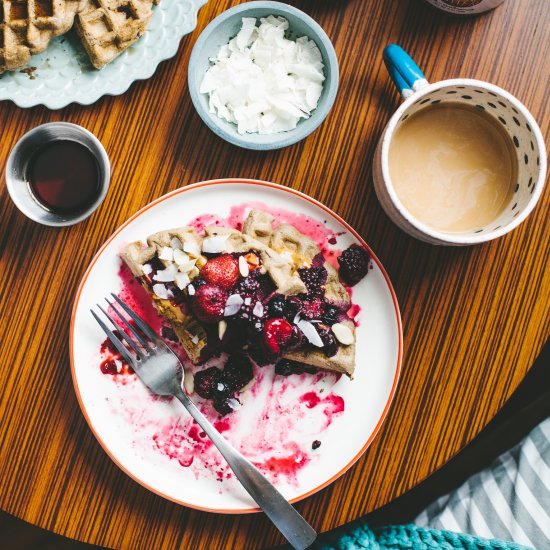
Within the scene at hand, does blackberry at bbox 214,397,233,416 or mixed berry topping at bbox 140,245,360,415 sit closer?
mixed berry topping at bbox 140,245,360,415

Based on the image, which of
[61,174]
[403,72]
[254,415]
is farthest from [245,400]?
[403,72]

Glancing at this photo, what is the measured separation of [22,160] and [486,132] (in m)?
1.02

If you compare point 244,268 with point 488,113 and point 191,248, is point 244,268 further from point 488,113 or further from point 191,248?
point 488,113

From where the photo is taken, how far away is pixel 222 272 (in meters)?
1.17

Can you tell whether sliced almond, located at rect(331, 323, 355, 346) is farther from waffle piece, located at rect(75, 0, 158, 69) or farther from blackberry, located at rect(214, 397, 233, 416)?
waffle piece, located at rect(75, 0, 158, 69)

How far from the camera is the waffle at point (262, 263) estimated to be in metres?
1.21

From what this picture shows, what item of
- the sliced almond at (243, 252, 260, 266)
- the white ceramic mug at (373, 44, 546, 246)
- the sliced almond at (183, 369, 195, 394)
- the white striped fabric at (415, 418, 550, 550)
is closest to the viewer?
the white ceramic mug at (373, 44, 546, 246)

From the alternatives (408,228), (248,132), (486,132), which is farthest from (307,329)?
(486,132)

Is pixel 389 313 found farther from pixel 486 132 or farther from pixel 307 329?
pixel 486 132

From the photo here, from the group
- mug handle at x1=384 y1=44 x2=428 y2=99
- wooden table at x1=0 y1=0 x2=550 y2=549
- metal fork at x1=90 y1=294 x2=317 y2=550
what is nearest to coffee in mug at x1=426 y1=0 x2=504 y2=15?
wooden table at x1=0 y1=0 x2=550 y2=549

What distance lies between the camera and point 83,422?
133 centimetres

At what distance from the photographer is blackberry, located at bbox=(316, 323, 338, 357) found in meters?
1.22

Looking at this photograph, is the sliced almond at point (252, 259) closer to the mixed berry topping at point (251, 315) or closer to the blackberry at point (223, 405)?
the mixed berry topping at point (251, 315)

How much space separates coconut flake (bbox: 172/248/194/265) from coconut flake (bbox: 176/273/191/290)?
0.03 meters
